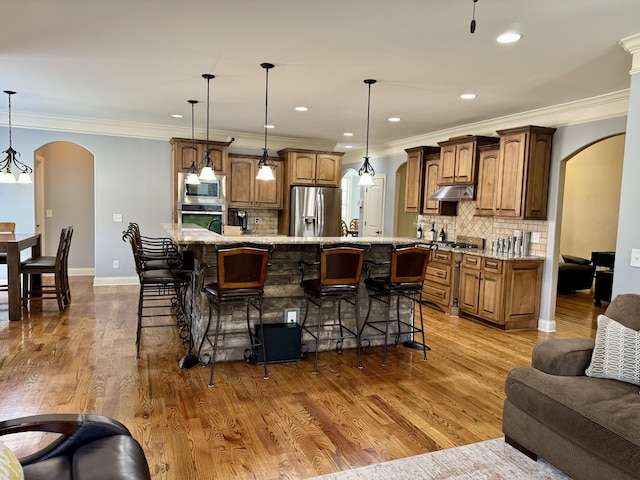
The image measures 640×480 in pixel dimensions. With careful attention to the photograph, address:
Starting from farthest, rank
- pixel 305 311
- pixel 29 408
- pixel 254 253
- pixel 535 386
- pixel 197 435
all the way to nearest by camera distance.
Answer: pixel 305 311 → pixel 254 253 → pixel 29 408 → pixel 197 435 → pixel 535 386

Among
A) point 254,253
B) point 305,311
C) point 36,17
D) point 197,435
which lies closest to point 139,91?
point 36,17

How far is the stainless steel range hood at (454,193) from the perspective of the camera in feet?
19.3

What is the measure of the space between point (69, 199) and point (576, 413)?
819 centimetres

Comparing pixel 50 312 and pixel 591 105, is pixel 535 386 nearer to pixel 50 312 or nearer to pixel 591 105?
pixel 591 105

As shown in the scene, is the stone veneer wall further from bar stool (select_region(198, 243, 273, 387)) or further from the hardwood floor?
bar stool (select_region(198, 243, 273, 387))

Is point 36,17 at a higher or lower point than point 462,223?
higher

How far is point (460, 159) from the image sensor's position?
19.8ft

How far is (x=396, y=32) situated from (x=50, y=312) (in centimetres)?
493

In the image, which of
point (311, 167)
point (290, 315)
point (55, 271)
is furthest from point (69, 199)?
point (290, 315)

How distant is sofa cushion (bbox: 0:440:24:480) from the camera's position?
124cm

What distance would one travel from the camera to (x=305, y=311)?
13.6ft

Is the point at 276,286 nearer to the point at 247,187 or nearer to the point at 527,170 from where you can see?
the point at 527,170

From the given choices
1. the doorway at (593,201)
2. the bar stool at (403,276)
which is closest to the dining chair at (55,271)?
the bar stool at (403,276)

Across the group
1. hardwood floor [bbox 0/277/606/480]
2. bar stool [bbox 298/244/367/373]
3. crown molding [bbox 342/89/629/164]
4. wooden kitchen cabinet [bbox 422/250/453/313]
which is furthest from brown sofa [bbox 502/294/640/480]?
wooden kitchen cabinet [bbox 422/250/453/313]
